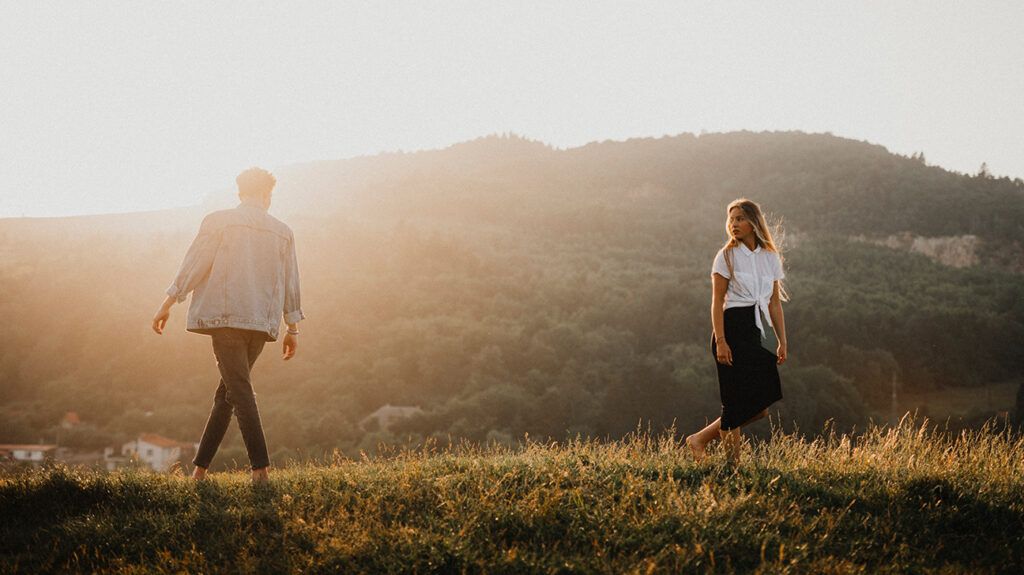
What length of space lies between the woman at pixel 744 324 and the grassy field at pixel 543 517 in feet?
1.13

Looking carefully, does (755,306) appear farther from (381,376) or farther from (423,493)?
(381,376)

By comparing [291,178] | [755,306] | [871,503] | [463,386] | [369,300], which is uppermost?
[291,178]

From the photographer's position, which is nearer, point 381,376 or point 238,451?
point 238,451

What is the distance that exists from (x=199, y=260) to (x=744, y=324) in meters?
3.61

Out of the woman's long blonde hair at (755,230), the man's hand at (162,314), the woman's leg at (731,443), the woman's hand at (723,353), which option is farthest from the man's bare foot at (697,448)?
the man's hand at (162,314)

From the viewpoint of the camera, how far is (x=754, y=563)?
3043 millimetres

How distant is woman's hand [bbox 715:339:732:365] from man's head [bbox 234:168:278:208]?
10.6ft

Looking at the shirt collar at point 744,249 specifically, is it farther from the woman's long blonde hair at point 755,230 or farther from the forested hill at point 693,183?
the forested hill at point 693,183

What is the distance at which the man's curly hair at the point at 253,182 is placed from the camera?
15.3 ft

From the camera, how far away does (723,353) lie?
179 inches

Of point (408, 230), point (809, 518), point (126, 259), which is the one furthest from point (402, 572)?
point (408, 230)

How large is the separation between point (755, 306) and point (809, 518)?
5.02ft

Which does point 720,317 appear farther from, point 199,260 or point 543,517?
point 199,260

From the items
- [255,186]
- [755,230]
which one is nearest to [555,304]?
[755,230]
